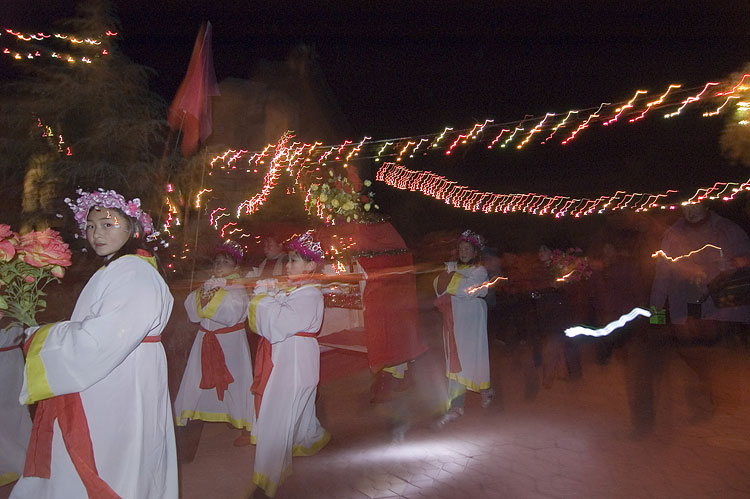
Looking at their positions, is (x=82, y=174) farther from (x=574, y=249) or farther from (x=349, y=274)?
(x=574, y=249)

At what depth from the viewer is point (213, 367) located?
551 centimetres

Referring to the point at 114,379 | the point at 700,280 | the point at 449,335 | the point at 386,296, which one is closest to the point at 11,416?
the point at 114,379

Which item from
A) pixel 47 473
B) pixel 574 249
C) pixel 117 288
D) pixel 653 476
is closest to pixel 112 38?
pixel 117 288

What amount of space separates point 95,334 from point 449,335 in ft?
14.1

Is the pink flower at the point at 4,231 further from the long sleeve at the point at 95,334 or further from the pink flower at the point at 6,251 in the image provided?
the long sleeve at the point at 95,334

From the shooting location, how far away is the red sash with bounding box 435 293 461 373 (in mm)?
6254

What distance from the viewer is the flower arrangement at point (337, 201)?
660 centimetres

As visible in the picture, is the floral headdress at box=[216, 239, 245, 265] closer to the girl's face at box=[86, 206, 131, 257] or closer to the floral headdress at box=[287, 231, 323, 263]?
the floral headdress at box=[287, 231, 323, 263]

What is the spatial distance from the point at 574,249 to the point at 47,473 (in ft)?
24.5

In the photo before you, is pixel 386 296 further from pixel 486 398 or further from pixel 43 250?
pixel 43 250

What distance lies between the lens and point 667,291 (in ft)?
20.5

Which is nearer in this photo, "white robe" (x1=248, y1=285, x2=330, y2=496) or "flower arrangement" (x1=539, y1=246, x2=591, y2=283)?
"white robe" (x1=248, y1=285, x2=330, y2=496)

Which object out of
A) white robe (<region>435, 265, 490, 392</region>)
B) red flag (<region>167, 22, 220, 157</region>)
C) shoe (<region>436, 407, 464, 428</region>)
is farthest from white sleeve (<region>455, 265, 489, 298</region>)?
red flag (<region>167, 22, 220, 157</region>)

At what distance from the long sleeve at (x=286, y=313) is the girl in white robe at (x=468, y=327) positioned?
7.06 feet
